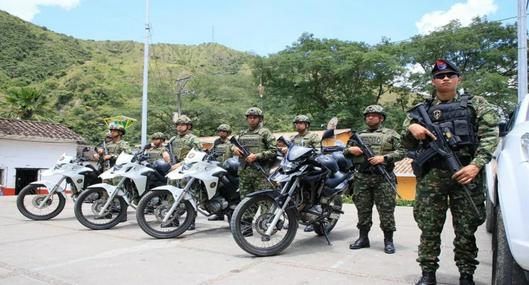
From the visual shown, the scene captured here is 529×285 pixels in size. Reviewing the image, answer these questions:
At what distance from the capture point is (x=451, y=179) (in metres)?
3.27

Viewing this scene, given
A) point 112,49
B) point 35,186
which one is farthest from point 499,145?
point 112,49

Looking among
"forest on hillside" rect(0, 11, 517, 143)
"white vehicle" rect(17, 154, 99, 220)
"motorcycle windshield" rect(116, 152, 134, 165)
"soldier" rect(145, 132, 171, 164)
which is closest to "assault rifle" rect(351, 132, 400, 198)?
"motorcycle windshield" rect(116, 152, 134, 165)

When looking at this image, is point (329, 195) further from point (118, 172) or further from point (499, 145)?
point (118, 172)

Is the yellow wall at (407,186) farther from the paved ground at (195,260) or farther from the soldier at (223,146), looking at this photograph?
the soldier at (223,146)

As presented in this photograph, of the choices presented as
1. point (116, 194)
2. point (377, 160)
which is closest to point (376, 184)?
point (377, 160)

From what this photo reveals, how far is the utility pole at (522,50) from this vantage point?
10.5 meters

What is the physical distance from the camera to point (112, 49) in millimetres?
101812

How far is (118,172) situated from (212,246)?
208 centimetres

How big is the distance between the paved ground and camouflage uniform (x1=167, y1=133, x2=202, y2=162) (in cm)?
137

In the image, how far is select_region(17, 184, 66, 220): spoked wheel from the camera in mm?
7141

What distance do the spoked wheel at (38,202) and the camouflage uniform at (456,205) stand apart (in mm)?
6085

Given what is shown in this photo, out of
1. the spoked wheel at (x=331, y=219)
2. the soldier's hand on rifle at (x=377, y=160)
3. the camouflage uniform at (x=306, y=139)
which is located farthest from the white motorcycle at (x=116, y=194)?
the soldier's hand on rifle at (x=377, y=160)

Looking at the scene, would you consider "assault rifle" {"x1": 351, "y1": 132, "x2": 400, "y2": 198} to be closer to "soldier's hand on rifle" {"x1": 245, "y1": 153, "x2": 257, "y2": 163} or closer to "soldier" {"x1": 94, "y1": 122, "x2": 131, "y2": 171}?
"soldier's hand on rifle" {"x1": 245, "y1": 153, "x2": 257, "y2": 163}

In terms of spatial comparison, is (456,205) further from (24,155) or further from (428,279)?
(24,155)
